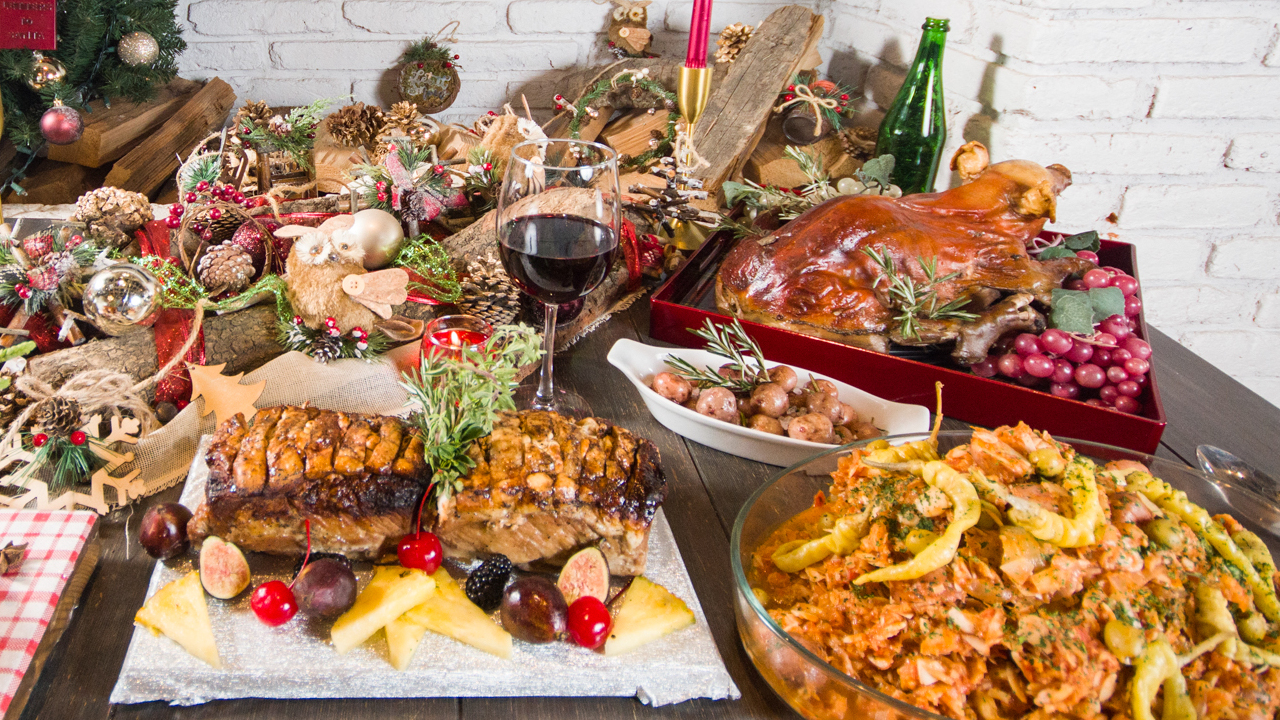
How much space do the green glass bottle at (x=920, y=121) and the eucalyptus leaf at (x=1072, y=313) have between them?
2.57 feet

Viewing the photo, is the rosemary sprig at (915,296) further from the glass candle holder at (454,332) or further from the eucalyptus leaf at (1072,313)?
the glass candle holder at (454,332)

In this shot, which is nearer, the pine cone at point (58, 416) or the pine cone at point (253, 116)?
the pine cone at point (58, 416)

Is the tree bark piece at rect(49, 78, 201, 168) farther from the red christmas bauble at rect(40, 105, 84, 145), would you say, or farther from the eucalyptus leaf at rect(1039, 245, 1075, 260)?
the eucalyptus leaf at rect(1039, 245, 1075, 260)

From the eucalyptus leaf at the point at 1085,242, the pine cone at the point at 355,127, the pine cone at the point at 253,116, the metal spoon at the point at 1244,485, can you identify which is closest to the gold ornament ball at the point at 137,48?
→ the pine cone at the point at 253,116

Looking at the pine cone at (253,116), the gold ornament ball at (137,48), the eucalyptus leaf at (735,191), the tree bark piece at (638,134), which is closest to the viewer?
the eucalyptus leaf at (735,191)

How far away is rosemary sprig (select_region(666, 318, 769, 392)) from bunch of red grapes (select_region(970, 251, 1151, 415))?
14.8 inches

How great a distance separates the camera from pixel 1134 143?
1836mm

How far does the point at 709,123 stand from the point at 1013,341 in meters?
1.06

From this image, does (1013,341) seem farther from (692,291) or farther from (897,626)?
(897,626)

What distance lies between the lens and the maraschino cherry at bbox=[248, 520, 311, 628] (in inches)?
27.5

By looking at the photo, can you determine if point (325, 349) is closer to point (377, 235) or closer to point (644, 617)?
point (377, 235)

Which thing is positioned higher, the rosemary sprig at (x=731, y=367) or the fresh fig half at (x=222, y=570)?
the rosemary sprig at (x=731, y=367)

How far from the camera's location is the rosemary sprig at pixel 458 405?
0.79m

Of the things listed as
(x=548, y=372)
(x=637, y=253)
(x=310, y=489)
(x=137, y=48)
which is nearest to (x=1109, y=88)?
(x=637, y=253)
